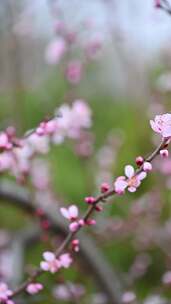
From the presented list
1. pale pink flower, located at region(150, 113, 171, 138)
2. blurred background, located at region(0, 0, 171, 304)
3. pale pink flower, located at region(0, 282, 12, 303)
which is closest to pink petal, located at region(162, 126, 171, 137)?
pale pink flower, located at region(150, 113, 171, 138)

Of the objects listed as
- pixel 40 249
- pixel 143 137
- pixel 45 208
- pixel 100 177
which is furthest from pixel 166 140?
pixel 143 137

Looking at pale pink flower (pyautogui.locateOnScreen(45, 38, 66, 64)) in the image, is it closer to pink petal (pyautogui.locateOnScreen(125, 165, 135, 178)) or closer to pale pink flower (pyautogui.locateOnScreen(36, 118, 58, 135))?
pale pink flower (pyautogui.locateOnScreen(36, 118, 58, 135))

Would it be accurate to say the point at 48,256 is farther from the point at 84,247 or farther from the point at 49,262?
the point at 84,247

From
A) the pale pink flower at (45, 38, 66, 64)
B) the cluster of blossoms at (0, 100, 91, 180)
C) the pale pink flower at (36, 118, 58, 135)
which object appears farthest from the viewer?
the pale pink flower at (45, 38, 66, 64)

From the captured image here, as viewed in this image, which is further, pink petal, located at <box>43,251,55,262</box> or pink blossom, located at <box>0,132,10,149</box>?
pink blossom, located at <box>0,132,10,149</box>

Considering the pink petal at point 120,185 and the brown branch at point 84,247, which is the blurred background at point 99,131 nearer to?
the brown branch at point 84,247

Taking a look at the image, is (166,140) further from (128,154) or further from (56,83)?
(56,83)

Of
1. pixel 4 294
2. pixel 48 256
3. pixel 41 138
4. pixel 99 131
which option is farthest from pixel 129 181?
pixel 99 131
